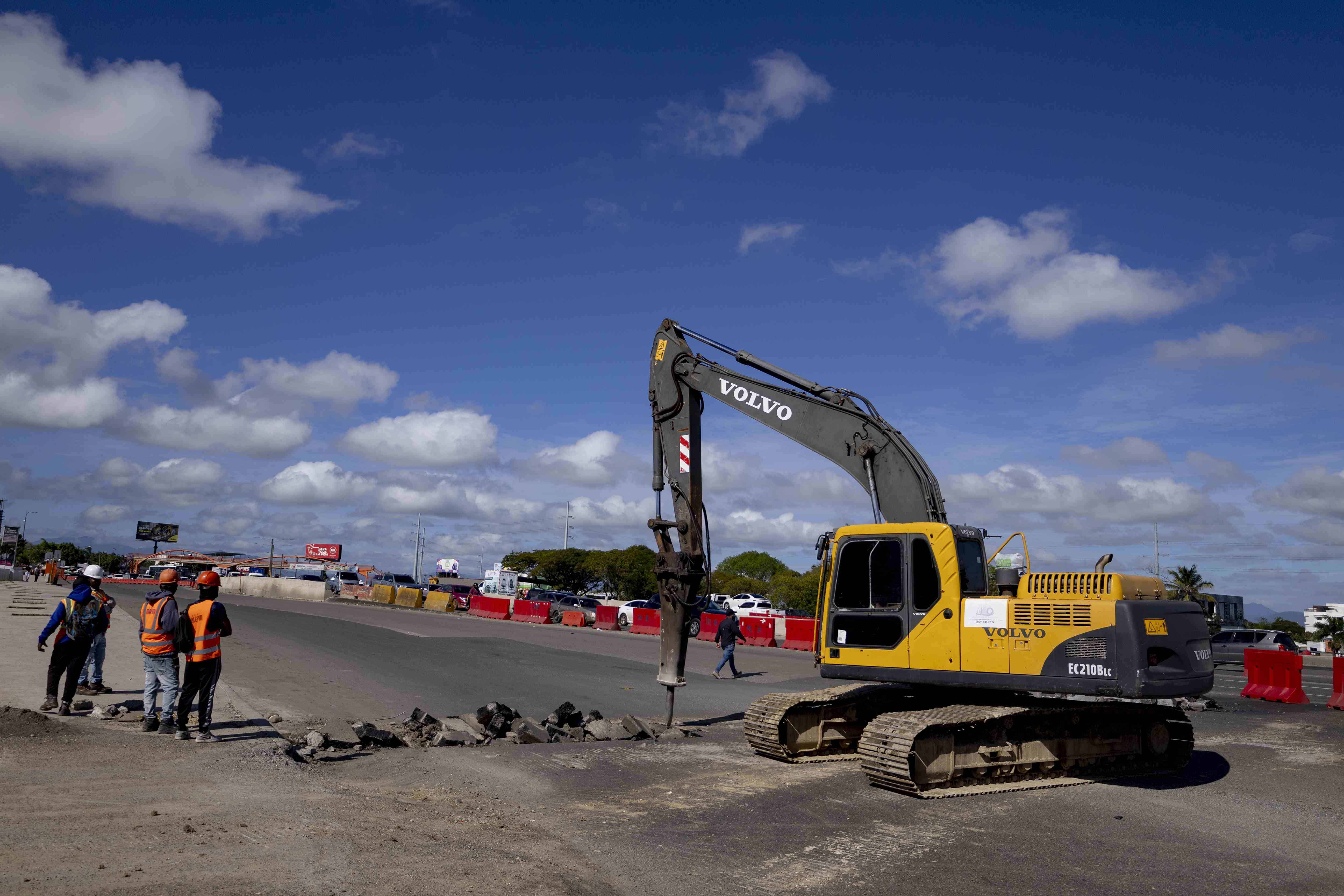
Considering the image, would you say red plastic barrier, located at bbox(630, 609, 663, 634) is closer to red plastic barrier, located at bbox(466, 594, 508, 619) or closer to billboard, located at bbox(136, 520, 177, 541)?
red plastic barrier, located at bbox(466, 594, 508, 619)

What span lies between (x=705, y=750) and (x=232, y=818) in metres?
5.99

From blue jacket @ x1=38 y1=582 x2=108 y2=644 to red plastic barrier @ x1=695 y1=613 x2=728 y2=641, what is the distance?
2411 cm

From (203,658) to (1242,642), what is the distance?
33237 mm

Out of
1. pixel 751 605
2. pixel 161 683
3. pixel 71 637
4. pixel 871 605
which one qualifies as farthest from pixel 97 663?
pixel 751 605

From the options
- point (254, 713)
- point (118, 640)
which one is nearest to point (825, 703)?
point (254, 713)

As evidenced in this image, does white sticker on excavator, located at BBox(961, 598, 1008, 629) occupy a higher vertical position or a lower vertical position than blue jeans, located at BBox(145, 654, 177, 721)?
higher

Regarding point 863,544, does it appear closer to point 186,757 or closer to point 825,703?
point 825,703

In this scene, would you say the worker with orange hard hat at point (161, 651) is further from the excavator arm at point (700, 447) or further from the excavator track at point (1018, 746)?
the excavator track at point (1018, 746)

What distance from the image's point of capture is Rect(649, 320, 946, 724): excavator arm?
11.3 m

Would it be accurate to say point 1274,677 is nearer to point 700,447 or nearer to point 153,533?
point 700,447

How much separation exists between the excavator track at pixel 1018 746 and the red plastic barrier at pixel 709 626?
2371 cm

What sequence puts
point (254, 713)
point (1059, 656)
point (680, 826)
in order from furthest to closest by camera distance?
point (254, 713), point (1059, 656), point (680, 826)

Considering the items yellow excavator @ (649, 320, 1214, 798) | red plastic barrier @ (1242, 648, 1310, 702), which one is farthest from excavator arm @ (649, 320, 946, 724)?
red plastic barrier @ (1242, 648, 1310, 702)

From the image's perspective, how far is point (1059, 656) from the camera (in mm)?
9445
